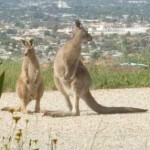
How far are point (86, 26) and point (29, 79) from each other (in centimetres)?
856

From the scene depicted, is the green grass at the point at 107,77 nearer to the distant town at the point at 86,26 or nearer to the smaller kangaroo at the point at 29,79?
the distant town at the point at 86,26

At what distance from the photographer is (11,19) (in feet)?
119

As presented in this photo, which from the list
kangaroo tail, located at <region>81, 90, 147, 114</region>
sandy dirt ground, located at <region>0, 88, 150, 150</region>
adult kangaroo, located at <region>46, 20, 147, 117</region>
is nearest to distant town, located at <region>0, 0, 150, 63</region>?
adult kangaroo, located at <region>46, 20, 147, 117</region>

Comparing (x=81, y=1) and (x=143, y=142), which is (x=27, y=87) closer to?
(x=143, y=142)

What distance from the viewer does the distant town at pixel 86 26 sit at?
21.1 meters

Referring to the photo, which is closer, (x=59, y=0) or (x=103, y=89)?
(x=103, y=89)

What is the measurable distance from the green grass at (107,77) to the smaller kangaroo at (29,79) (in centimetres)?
276

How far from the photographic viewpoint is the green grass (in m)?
15.5

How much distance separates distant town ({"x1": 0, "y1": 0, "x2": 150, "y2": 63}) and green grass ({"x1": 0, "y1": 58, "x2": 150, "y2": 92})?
0.68 metres

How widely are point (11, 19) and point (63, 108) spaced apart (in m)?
23.6

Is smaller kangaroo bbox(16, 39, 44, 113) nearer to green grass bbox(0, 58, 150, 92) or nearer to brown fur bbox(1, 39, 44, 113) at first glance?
brown fur bbox(1, 39, 44, 113)

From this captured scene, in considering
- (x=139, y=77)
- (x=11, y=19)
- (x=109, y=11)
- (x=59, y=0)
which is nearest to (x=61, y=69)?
(x=139, y=77)

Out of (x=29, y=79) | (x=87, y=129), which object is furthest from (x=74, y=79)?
(x=87, y=129)

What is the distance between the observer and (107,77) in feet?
52.5
